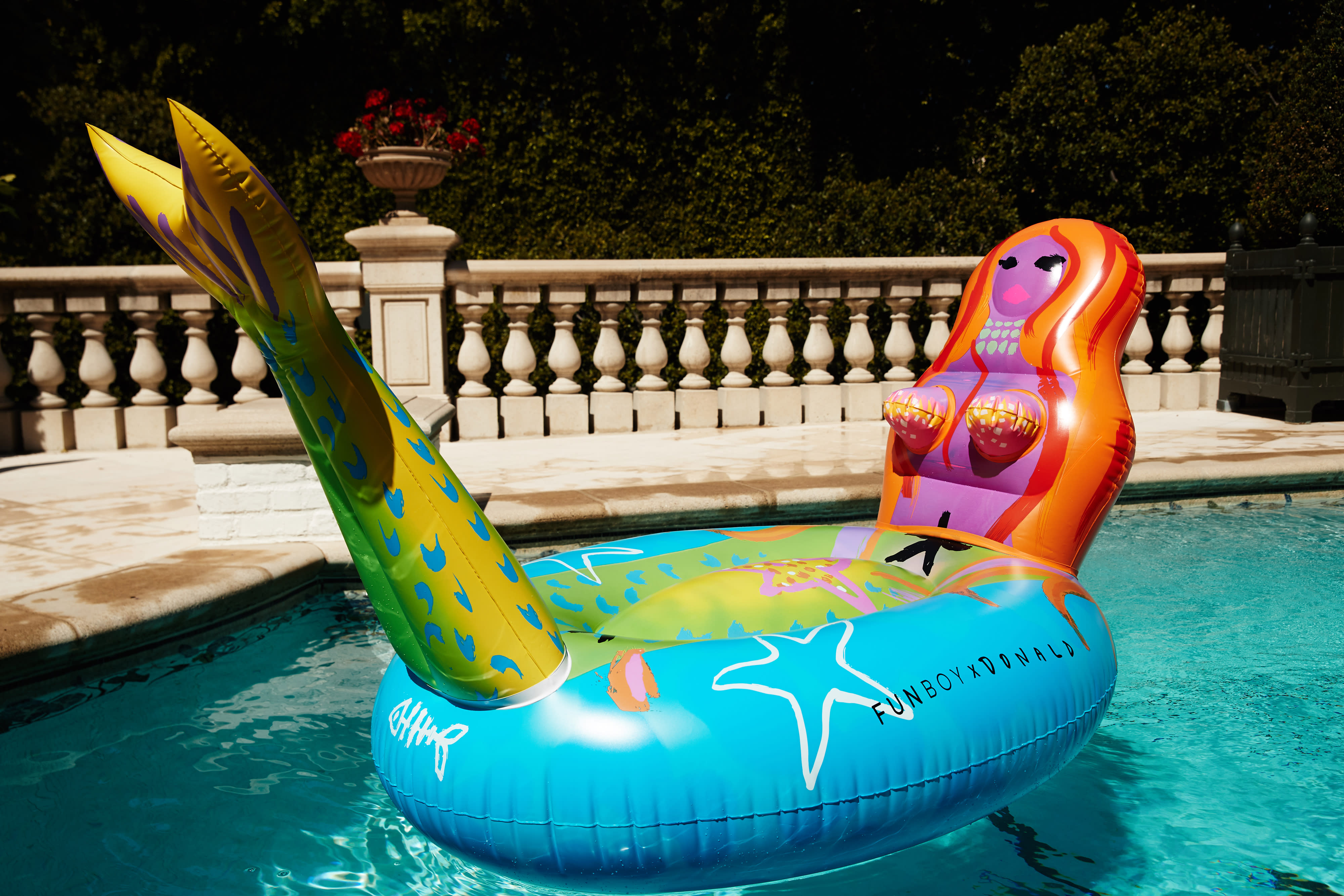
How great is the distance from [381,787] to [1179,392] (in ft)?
25.5

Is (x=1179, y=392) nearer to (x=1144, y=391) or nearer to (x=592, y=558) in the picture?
(x=1144, y=391)

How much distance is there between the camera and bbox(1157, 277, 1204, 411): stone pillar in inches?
341

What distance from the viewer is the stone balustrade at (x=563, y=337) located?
23.7 ft

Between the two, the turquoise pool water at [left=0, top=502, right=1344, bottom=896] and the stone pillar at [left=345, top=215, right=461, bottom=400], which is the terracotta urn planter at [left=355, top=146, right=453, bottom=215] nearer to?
the stone pillar at [left=345, top=215, right=461, bottom=400]

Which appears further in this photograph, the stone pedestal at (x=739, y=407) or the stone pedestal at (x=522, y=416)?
the stone pedestal at (x=739, y=407)

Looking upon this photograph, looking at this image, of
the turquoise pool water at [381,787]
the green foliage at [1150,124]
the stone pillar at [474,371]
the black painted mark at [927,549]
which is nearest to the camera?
the turquoise pool water at [381,787]

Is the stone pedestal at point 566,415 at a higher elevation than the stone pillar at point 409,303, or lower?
lower

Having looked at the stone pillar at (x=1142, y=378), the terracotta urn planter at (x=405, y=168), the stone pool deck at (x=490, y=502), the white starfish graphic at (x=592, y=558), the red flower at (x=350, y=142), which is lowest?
the stone pool deck at (x=490, y=502)

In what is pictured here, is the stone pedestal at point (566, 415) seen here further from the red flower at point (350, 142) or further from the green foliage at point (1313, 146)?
the green foliage at point (1313, 146)

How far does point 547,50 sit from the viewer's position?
600 inches

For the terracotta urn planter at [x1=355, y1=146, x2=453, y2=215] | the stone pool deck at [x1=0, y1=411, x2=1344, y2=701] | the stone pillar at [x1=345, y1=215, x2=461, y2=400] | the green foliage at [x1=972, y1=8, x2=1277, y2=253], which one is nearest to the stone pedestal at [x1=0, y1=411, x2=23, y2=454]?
the stone pool deck at [x1=0, y1=411, x2=1344, y2=701]

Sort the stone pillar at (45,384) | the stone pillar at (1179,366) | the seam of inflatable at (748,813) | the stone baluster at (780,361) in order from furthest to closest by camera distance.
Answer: the stone pillar at (1179,366), the stone baluster at (780,361), the stone pillar at (45,384), the seam of inflatable at (748,813)

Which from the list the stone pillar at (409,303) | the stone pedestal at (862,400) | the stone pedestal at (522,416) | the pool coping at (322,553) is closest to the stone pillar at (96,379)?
the stone pillar at (409,303)

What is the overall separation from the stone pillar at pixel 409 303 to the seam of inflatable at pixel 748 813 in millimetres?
5278
